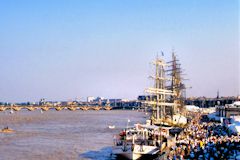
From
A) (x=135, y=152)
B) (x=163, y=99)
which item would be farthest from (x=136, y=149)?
(x=163, y=99)

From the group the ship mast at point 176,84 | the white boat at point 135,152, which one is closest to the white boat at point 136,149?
the white boat at point 135,152

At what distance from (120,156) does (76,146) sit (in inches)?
608

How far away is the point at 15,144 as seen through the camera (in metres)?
50.7

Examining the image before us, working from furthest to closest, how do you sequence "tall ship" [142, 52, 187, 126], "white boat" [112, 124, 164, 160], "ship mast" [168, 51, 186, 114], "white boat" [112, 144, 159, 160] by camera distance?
"ship mast" [168, 51, 186, 114]
"tall ship" [142, 52, 187, 126]
"white boat" [112, 124, 164, 160]
"white boat" [112, 144, 159, 160]

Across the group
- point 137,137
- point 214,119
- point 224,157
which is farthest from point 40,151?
point 214,119

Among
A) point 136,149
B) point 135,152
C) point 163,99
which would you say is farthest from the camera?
point 163,99

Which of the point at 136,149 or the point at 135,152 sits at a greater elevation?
the point at 136,149

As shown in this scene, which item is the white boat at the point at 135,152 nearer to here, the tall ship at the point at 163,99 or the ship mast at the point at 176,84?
the tall ship at the point at 163,99

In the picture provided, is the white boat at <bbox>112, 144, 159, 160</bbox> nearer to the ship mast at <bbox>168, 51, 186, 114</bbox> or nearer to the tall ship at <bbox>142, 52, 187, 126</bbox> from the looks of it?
the tall ship at <bbox>142, 52, 187, 126</bbox>

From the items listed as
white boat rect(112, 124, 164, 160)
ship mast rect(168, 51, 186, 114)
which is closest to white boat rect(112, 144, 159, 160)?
white boat rect(112, 124, 164, 160)

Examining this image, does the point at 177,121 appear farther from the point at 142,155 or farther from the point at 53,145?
the point at 142,155

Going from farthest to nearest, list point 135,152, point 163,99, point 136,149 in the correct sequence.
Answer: point 163,99 < point 136,149 < point 135,152

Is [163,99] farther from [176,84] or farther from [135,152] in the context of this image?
[135,152]

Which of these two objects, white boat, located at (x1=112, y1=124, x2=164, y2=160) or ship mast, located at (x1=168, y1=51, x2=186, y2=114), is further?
ship mast, located at (x1=168, y1=51, x2=186, y2=114)
